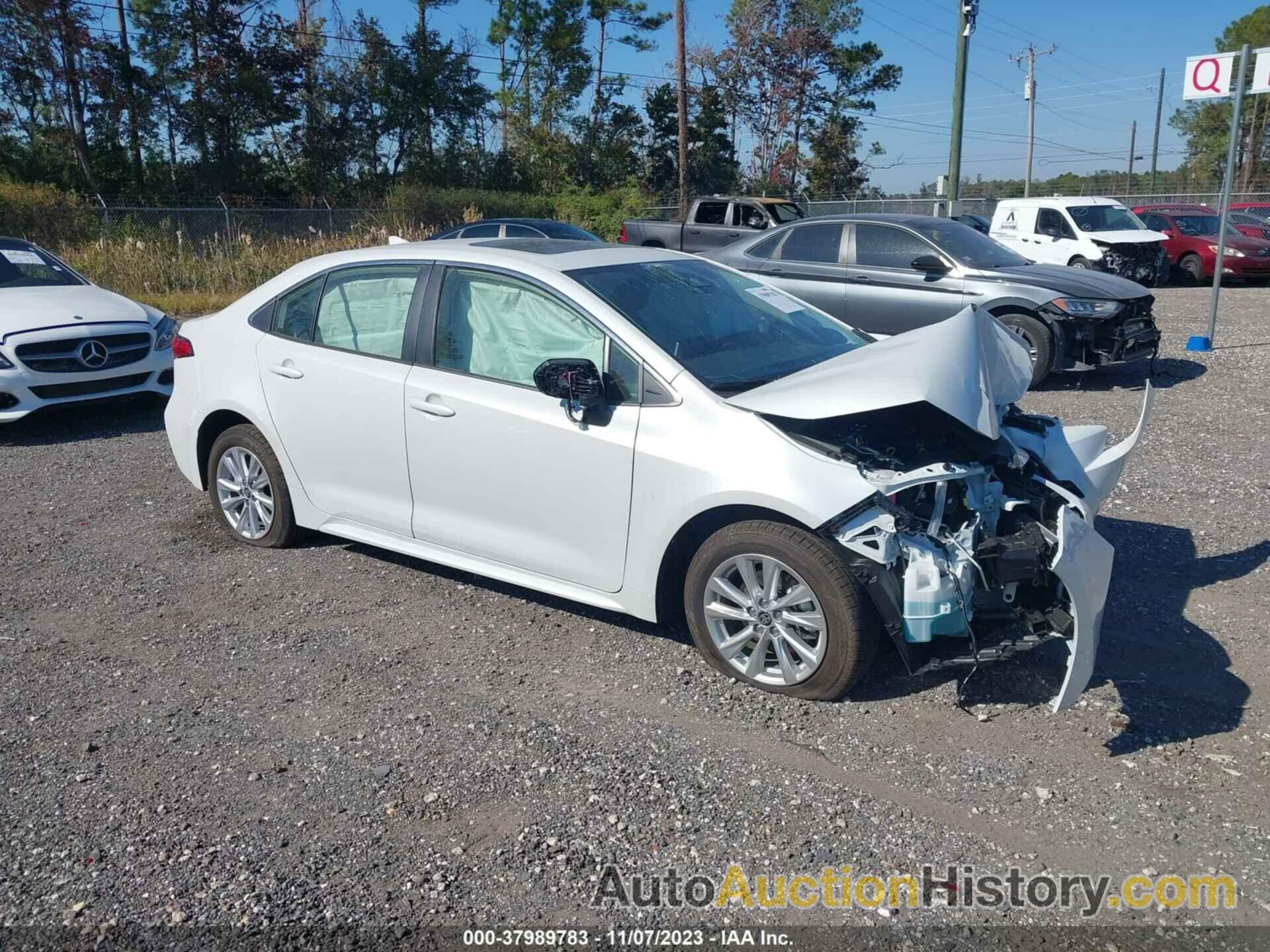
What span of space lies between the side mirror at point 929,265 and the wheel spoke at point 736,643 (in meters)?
6.91

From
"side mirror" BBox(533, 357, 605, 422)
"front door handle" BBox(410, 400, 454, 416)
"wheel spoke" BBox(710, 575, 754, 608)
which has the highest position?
"side mirror" BBox(533, 357, 605, 422)

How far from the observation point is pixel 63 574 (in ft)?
18.5

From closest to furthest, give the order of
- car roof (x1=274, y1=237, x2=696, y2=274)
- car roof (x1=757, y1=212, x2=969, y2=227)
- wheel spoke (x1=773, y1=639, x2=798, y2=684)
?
wheel spoke (x1=773, y1=639, x2=798, y2=684), car roof (x1=274, y1=237, x2=696, y2=274), car roof (x1=757, y1=212, x2=969, y2=227)

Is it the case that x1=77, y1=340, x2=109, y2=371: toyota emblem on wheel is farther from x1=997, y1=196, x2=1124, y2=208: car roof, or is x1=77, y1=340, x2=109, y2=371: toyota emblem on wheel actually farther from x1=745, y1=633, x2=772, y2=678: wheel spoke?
x1=997, y1=196, x2=1124, y2=208: car roof

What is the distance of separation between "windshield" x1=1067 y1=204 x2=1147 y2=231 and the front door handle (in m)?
17.8

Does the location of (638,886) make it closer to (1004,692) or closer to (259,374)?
(1004,692)

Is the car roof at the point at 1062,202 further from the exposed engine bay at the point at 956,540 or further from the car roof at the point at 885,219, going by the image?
the exposed engine bay at the point at 956,540

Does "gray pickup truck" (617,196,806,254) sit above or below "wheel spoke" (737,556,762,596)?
above

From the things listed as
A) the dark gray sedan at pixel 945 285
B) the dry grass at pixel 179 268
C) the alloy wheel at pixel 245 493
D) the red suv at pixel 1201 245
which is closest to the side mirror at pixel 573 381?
the alloy wheel at pixel 245 493

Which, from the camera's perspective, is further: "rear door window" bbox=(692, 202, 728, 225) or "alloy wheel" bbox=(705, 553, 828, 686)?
"rear door window" bbox=(692, 202, 728, 225)

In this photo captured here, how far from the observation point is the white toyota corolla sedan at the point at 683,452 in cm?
378

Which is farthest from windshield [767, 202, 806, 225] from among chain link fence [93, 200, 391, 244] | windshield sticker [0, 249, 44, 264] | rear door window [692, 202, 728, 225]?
windshield sticker [0, 249, 44, 264]

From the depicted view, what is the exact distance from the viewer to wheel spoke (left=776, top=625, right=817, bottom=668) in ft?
13.0

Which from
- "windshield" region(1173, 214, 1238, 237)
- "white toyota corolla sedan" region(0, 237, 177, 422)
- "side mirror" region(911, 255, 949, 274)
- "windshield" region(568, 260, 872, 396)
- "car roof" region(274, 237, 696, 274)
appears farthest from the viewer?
"windshield" region(1173, 214, 1238, 237)
